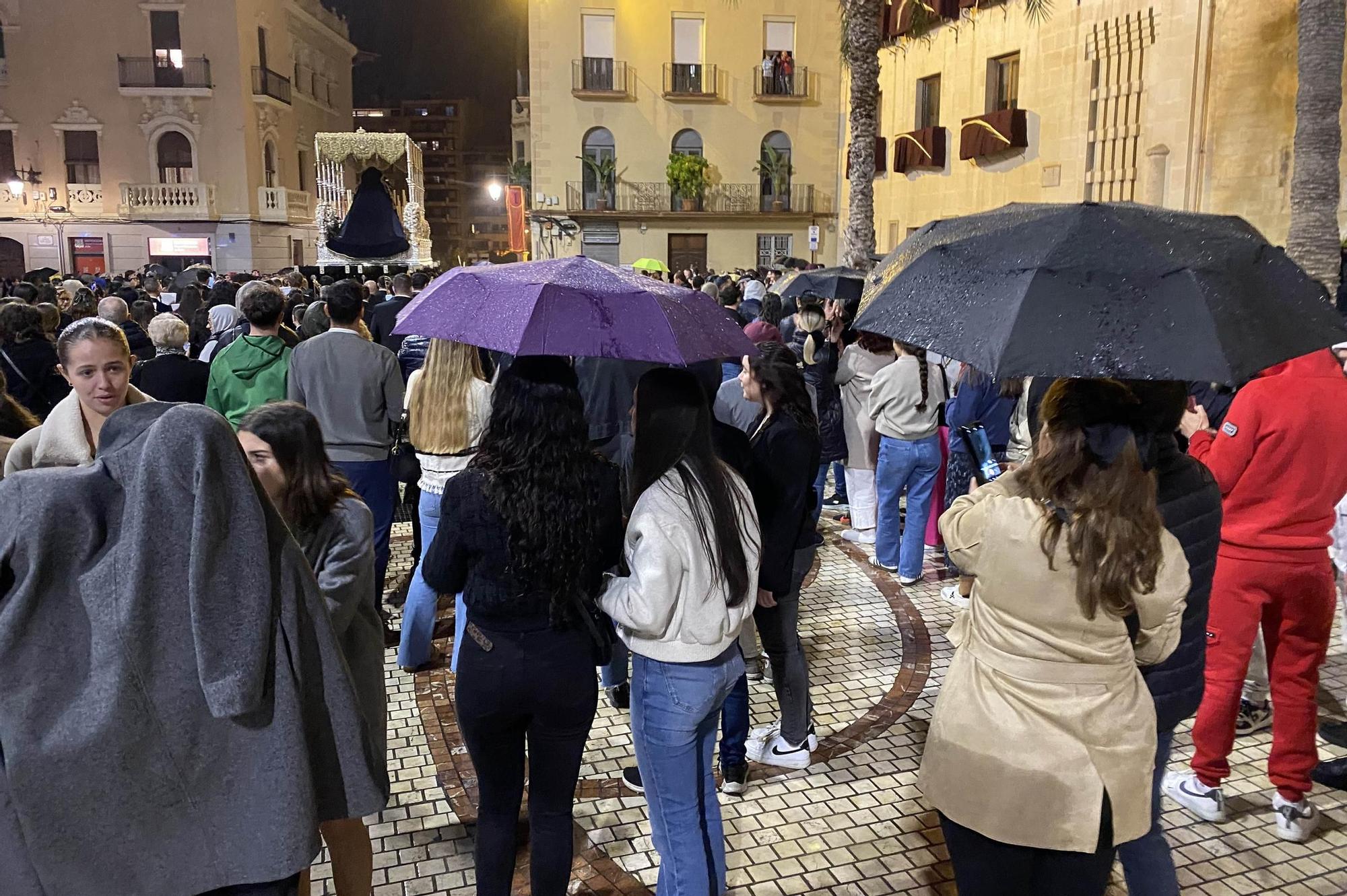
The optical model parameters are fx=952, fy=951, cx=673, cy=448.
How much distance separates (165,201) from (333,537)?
31034mm

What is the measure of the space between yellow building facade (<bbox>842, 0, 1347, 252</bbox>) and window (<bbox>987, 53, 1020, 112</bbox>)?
0.03 metres

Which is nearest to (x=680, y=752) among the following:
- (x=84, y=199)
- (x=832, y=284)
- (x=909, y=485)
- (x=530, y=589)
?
(x=530, y=589)

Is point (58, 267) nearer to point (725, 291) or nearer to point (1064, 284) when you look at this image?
point (725, 291)

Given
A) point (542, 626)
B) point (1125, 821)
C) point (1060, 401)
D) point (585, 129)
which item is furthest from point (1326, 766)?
point (585, 129)

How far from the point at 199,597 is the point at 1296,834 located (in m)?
3.73

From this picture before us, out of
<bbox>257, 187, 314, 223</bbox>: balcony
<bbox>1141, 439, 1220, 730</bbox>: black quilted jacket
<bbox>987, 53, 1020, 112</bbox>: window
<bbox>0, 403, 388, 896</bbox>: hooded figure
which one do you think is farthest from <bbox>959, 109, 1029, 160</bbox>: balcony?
<bbox>257, 187, 314, 223</bbox>: balcony

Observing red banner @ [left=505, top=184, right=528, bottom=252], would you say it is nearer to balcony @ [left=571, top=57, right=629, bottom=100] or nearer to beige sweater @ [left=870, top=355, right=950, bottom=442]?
balcony @ [left=571, top=57, right=629, bottom=100]

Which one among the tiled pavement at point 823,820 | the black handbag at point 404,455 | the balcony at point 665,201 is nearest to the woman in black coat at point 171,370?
the black handbag at point 404,455

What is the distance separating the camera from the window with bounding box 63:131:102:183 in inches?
1143

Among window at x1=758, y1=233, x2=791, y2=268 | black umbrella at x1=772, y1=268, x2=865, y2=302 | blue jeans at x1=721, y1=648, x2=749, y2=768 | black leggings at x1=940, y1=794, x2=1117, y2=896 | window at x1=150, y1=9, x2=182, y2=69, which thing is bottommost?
blue jeans at x1=721, y1=648, x2=749, y2=768

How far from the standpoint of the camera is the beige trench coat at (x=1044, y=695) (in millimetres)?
2070

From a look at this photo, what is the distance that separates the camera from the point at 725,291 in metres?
11.1

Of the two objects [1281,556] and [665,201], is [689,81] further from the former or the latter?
[1281,556]

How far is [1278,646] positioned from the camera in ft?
11.3
